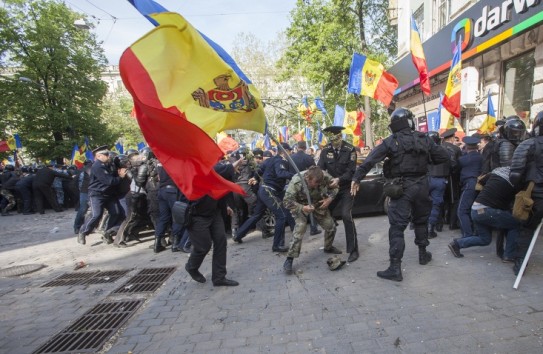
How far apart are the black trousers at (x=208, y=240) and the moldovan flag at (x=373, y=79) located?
291 inches

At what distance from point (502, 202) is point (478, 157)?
1.67m

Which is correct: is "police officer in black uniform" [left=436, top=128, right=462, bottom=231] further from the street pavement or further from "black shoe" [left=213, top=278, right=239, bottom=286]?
"black shoe" [left=213, top=278, right=239, bottom=286]

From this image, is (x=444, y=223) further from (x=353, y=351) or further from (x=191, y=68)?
(x=191, y=68)

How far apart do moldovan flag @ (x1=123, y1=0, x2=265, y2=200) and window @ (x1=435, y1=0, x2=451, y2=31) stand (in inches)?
506

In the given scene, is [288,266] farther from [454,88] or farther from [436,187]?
[454,88]

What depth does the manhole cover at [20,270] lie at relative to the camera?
5.43 metres

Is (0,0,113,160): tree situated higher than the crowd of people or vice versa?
(0,0,113,160): tree

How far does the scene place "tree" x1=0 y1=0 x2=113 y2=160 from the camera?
66.3 feet

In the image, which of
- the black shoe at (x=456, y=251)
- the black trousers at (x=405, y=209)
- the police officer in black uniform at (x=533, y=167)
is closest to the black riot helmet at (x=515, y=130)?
the police officer in black uniform at (x=533, y=167)

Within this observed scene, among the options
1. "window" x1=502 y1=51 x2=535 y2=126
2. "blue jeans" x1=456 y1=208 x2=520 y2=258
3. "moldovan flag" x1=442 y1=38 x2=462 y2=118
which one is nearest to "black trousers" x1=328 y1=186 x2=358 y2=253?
"blue jeans" x1=456 y1=208 x2=520 y2=258

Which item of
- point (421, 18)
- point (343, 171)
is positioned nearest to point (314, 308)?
point (343, 171)

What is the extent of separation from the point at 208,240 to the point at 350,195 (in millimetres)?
2327

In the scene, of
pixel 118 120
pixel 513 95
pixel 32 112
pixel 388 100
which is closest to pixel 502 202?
pixel 388 100

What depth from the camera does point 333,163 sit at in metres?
5.21
